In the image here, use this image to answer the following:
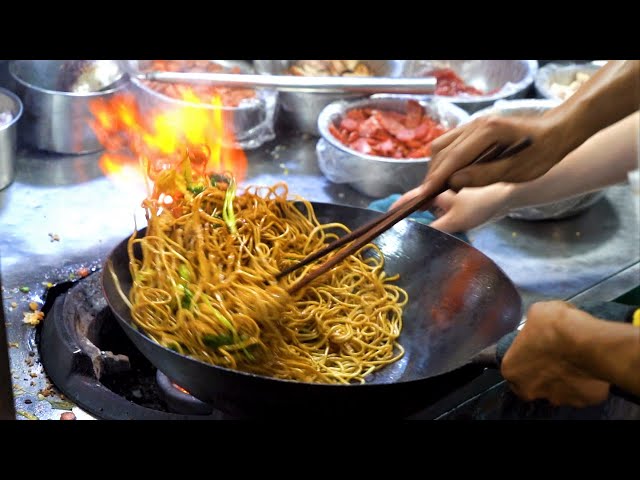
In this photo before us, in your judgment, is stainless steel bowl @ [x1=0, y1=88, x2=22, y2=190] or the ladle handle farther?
the ladle handle

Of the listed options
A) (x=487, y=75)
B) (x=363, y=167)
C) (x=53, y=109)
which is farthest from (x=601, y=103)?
(x=487, y=75)

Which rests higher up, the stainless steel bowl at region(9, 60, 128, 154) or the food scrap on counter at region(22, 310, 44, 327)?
the stainless steel bowl at region(9, 60, 128, 154)

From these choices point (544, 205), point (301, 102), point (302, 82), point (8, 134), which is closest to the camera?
point (8, 134)

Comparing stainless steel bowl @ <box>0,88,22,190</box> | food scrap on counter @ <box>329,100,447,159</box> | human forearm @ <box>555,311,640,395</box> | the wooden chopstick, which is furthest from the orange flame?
human forearm @ <box>555,311,640,395</box>

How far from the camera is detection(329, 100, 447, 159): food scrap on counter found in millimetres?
3891

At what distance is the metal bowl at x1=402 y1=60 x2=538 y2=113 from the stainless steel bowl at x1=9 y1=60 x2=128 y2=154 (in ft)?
6.29

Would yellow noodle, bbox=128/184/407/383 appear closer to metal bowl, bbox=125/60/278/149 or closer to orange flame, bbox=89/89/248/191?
orange flame, bbox=89/89/248/191

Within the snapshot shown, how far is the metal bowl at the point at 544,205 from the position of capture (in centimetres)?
373

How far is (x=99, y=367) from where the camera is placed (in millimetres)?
2479

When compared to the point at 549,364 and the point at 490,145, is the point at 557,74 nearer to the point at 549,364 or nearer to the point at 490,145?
the point at 490,145

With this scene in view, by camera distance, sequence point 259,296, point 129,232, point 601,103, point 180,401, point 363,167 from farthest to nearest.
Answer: point 363,167, point 129,232, point 180,401, point 601,103, point 259,296

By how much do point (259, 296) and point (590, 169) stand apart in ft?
5.68

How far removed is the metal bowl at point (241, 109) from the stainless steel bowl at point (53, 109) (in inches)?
5.9
